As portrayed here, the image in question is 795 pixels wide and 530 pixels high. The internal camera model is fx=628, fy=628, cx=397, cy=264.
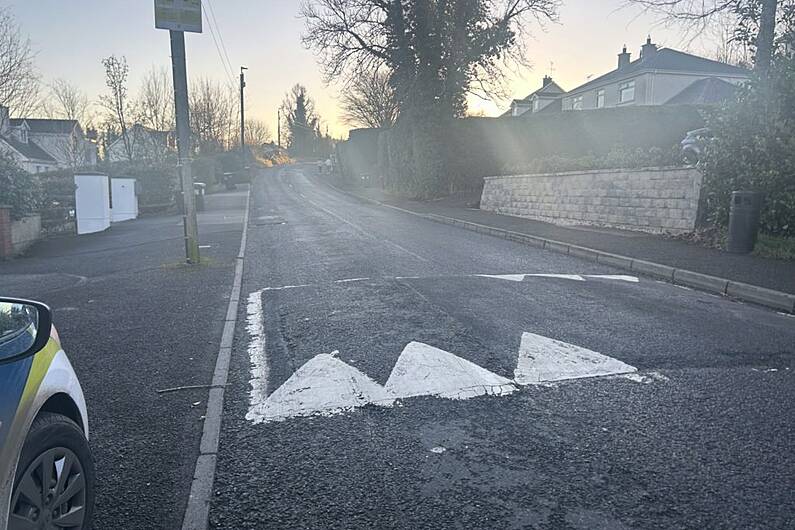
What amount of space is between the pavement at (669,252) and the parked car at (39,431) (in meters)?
8.41

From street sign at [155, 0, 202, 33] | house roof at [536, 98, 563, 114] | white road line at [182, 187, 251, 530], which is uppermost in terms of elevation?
house roof at [536, 98, 563, 114]

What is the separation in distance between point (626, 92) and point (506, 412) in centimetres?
4875

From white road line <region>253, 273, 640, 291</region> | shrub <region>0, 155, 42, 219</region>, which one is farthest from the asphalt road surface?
shrub <region>0, 155, 42, 219</region>

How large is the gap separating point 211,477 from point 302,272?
7.21 m

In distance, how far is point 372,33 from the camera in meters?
31.4

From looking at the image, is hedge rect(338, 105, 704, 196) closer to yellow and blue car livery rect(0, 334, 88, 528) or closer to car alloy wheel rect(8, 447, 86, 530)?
yellow and blue car livery rect(0, 334, 88, 528)

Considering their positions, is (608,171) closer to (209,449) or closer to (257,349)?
(257,349)

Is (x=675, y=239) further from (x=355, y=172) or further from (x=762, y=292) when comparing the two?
(x=355, y=172)

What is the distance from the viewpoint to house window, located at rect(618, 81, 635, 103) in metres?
46.9

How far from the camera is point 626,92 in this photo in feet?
157

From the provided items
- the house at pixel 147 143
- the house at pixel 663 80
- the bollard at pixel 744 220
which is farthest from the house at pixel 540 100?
the bollard at pixel 744 220

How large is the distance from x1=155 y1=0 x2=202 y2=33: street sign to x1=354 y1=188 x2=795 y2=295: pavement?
27.7 feet

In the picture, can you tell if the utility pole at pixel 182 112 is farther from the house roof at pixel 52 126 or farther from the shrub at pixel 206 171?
the house roof at pixel 52 126

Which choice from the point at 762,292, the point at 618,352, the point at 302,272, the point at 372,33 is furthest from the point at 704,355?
the point at 372,33
